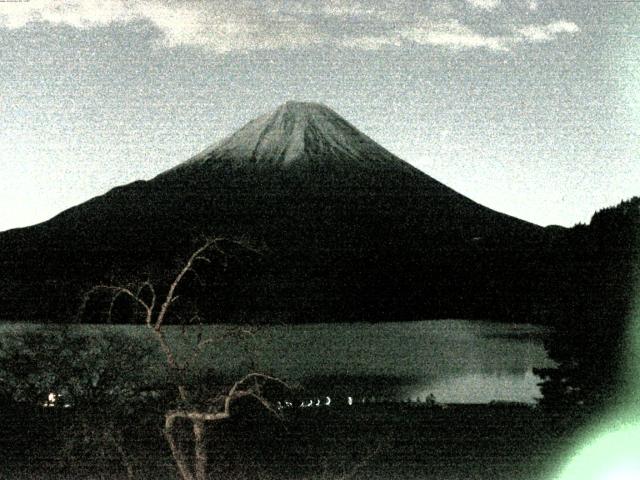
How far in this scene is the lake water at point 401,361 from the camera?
3089 cm

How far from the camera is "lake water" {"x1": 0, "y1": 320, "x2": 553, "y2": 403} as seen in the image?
3089cm

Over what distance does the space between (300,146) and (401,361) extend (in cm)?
10499

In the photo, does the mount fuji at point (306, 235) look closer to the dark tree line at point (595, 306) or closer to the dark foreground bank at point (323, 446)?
the dark foreground bank at point (323, 446)

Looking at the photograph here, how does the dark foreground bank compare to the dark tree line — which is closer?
the dark foreground bank

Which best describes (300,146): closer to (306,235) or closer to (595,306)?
(306,235)

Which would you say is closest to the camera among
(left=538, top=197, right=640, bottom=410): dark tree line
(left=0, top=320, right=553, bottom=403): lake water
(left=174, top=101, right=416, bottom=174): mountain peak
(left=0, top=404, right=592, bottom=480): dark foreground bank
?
(left=0, top=404, right=592, bottom=480): dark foreground bank

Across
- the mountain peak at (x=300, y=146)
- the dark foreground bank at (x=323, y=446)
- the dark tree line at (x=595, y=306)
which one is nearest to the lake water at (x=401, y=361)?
the dark foreground bank at (x=323, y=446)

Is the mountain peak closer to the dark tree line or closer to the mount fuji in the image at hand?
the mount fuji

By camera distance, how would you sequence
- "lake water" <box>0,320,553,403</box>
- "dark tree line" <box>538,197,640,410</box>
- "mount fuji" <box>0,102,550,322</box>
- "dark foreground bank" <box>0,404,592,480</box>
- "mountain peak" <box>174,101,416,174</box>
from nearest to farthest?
"dark foreground bank" <box>0,404,592,480</box> → "dark tree line" <box>538,197,640,410</box> → "lake water" <box>0,320,553,403</box> → "mount fuji" <box>0,102,550,322</box> → "mountain peak" <box>174,101,416,174</box>

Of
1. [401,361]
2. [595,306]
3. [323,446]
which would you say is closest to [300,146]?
[401,361]

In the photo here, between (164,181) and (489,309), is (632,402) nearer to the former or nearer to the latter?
(489,309)

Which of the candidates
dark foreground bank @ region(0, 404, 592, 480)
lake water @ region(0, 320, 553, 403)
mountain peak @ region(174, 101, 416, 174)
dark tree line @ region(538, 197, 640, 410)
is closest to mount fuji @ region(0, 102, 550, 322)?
mountain peak @ region(174, 101, 416, 174)

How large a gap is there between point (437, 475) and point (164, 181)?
135 meters

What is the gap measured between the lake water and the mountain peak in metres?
69.1
